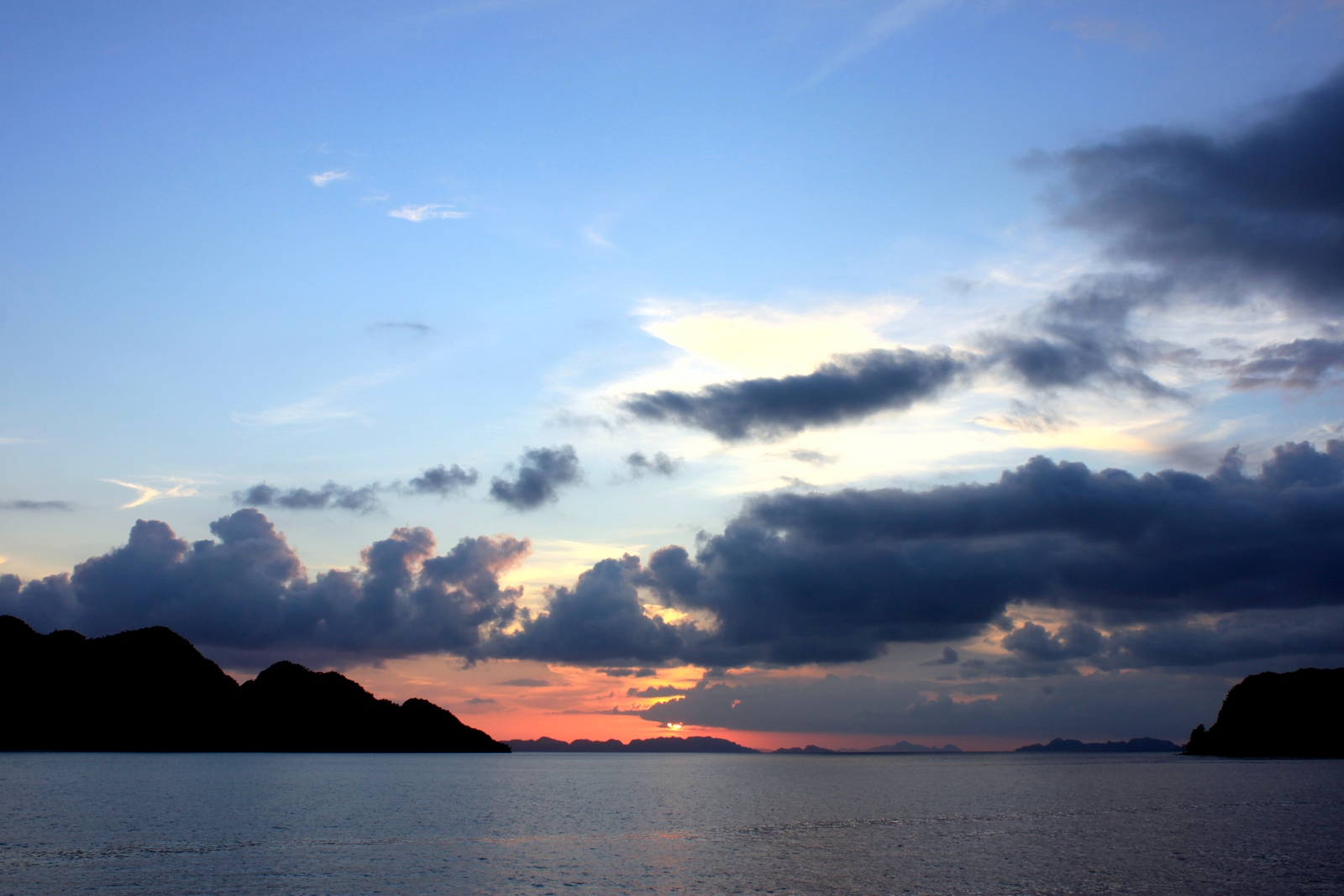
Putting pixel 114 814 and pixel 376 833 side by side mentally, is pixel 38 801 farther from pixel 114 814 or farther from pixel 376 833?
pixel 376 833

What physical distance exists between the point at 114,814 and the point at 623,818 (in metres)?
71.2

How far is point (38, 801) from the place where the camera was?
144 meters

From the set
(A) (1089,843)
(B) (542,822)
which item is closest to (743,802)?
(B) (542,822)

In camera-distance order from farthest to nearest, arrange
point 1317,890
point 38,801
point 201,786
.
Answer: point 201,786 < point 38,801 < point 1317,890

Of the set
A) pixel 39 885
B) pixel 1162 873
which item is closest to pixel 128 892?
pixel 39 885

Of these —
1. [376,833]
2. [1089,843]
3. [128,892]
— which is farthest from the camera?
[376,833]

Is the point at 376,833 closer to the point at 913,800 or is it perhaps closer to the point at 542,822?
the point at 542,822

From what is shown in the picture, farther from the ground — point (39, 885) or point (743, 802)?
point (39, 885)

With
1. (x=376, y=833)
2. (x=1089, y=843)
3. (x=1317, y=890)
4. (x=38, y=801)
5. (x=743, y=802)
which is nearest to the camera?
(x=1317, y=890)

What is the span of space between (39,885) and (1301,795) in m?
204

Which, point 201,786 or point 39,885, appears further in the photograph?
point 201,786

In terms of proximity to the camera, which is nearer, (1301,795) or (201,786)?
(1301,795)

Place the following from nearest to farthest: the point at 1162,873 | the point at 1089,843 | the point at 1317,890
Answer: the point at 1317,890 < the point at 1162,873 < the point at 1089,843

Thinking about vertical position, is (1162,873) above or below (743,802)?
above
